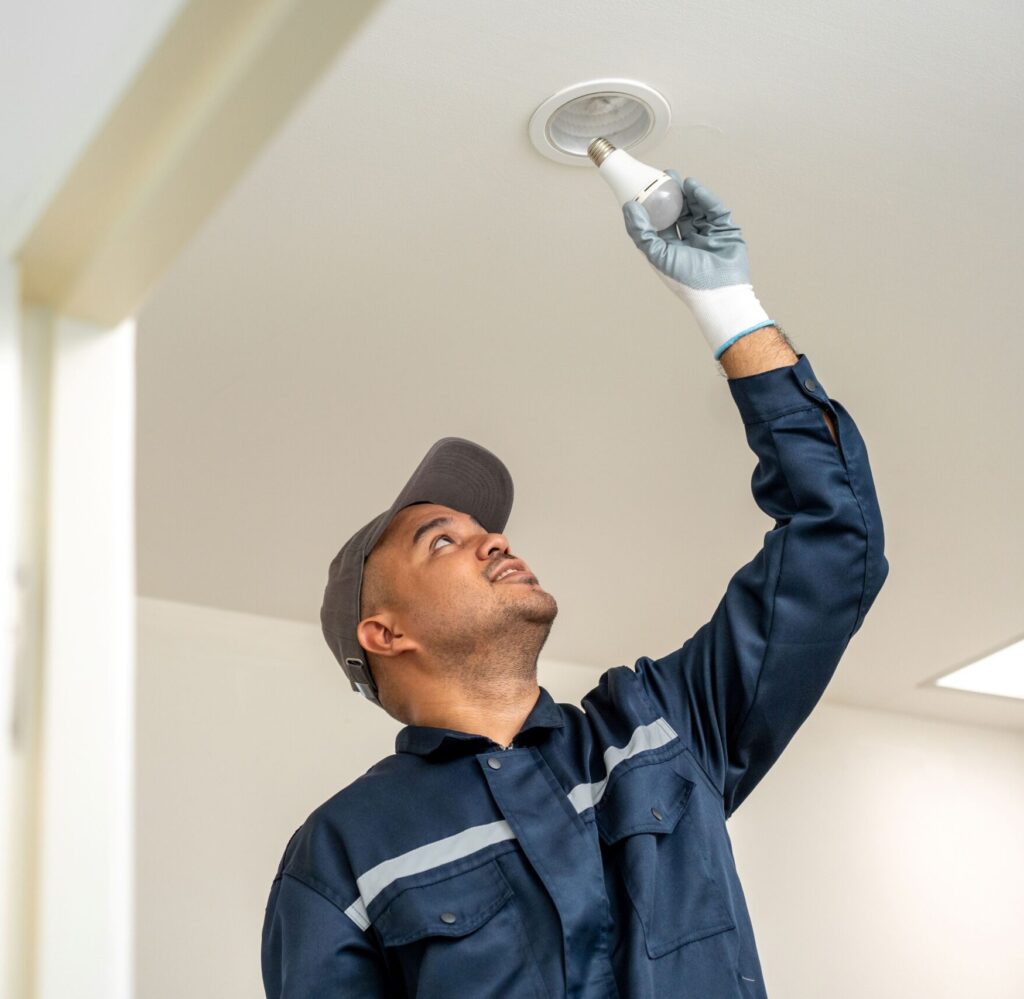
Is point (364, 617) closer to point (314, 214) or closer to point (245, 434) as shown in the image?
point (314, 214)

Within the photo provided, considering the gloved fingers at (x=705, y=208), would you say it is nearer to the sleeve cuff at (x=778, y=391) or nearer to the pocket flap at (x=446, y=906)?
the sleeve cuff at (x=778, y=391)

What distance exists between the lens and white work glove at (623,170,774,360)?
4.59 feet

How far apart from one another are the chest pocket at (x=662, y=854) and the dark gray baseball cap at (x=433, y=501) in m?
0.49

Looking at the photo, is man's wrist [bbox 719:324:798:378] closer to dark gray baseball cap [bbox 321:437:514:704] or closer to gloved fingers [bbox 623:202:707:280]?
gloved fingers [bbox 623:202:707:280]

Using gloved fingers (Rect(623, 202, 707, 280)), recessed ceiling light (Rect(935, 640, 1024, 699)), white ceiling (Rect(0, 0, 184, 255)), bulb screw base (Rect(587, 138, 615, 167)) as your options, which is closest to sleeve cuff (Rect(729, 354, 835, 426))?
gloved fingers (Rect(623, 202, 707, 280))

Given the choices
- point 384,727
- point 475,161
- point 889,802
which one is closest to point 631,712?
point 475,161

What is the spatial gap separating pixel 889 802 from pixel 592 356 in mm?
2643

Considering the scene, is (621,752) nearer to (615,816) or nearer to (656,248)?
(615,816)

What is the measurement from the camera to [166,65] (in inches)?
14.2

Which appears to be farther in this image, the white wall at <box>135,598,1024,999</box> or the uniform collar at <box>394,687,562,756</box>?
the white wall at <box>135,598,1024,999</box>

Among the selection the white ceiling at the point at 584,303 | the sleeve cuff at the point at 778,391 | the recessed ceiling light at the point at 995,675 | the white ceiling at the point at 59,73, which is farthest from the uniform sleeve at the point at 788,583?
the recessed ceiling light at the point at 995,675

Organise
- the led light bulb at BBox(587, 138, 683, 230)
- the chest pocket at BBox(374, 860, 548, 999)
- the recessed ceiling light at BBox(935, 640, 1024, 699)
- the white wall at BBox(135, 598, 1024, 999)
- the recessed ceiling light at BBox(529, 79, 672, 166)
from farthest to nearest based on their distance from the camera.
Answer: the recessed ceiling light at BBox(935, 640, 1024, 699) → the white wall at BBox(135, 598, 1024, 999) → the recessed ceiling light at BBox(529, 79, 672, 166) → the led light bulb at BBox(587, 138, 683, 230) → the chest pocket at BBox(374, 860, 548, 999)

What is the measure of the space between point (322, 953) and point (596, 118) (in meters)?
1.11

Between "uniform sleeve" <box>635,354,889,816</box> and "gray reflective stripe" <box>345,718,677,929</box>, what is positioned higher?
"uniform sleeve" <box>635,354,889,816</box>
